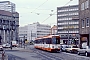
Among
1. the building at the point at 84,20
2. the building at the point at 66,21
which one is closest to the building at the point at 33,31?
the building at the point at 66,21

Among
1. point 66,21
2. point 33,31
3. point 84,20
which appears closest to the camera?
point 84,20

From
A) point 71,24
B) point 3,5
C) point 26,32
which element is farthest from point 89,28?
point 26,32

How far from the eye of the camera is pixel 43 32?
186500 mm

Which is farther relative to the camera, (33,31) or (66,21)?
(33,31)

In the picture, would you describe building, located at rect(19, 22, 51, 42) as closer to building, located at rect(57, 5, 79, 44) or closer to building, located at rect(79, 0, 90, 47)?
building, located at rect(57, 5, 79, 44)

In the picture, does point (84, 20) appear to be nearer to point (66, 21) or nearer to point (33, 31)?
point (66, 21)

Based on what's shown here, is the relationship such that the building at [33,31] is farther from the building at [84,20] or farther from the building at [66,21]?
the building at [84,20]

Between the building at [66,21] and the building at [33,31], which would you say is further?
the building at [33,31]

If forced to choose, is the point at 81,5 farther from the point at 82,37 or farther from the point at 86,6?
the point at 82,37

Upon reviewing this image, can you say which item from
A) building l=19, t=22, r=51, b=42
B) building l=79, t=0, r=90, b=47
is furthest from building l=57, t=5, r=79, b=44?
building l=79, t=0, r=90, b=47

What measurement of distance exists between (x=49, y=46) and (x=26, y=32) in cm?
14060

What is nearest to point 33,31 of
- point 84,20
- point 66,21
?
point 66,21

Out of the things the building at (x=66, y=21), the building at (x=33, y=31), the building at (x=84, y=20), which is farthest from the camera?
the building at (x=33, y=31)

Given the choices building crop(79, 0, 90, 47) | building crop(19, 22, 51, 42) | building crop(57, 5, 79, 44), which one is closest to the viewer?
building crop(79, 0, 90, 47)
